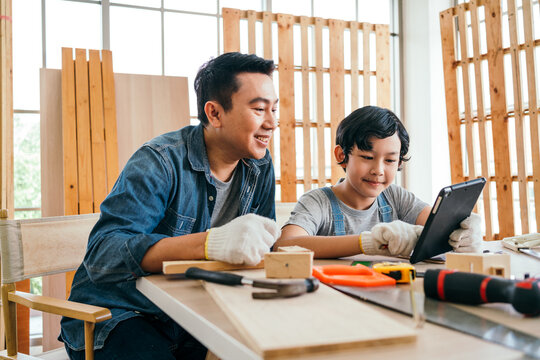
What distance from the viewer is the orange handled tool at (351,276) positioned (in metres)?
0.95

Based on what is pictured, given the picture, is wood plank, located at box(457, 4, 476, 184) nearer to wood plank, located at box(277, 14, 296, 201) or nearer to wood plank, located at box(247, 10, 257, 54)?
wood plank, located at box(277, 14, 296, 201)

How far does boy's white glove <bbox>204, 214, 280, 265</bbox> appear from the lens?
42.8 inches

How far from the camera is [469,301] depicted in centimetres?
81

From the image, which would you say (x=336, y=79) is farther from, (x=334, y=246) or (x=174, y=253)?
(x=174, y=253)

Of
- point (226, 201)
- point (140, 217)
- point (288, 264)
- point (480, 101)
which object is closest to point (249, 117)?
point (226, 201)

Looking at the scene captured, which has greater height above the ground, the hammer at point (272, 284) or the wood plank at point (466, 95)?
the wood plank at point (466, 95)

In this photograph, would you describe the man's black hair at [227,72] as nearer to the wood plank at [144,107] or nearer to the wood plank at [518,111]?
the wood plank at [144,107]

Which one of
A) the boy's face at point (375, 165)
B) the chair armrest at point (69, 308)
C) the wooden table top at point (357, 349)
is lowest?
the chair armrest at point (69, 308)

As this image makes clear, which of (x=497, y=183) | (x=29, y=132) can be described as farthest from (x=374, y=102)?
(x=29, y=132)

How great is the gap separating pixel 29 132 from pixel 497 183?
163 inches

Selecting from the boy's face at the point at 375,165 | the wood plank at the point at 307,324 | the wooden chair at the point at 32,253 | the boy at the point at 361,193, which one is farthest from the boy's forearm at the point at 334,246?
the wooden chair at the point at 32,253

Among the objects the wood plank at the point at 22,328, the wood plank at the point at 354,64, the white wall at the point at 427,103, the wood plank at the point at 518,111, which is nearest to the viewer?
the wood plank at the point at 22,328

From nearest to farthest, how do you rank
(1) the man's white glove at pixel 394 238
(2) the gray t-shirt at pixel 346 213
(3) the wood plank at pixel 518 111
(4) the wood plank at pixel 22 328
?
(1) the man's white glove at pixel 394 238, (4) the wood plank at pixel 22 328, (2) the gray t-shirt at pixel 346 213, (3) the wood plank at pixel 518 111

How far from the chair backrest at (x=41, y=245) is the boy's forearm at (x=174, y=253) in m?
0.62
